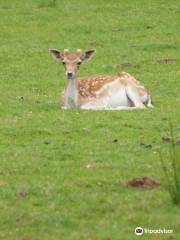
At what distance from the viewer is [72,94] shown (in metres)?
15.1

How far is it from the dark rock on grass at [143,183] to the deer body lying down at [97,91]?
4621 millimetres

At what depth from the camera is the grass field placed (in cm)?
930

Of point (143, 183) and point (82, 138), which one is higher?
point (143, 183)

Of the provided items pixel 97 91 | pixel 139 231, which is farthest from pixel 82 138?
pixel 139 231

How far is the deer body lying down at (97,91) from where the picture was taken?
1514 cm

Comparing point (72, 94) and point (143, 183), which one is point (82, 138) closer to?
point (143, 183)

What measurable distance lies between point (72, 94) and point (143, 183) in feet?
16.1

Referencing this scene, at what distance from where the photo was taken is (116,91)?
15469mm

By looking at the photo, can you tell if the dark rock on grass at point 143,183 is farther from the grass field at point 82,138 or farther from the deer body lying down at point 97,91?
the deer body lying down at point 97,91

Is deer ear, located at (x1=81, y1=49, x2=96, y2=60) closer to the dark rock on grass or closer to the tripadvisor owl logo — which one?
the dark rock on grass

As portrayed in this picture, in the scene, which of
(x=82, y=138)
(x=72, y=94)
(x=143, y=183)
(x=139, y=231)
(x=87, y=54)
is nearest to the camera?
(x=139, y=231)

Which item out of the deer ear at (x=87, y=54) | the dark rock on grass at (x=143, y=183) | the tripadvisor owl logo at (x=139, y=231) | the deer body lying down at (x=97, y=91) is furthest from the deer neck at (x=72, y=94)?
the tripadvisor owl logo at (x=139, y=231)

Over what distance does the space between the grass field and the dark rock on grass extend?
111 millimetres

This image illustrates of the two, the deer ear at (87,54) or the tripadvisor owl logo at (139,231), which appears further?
the deer ear at (87,54)
